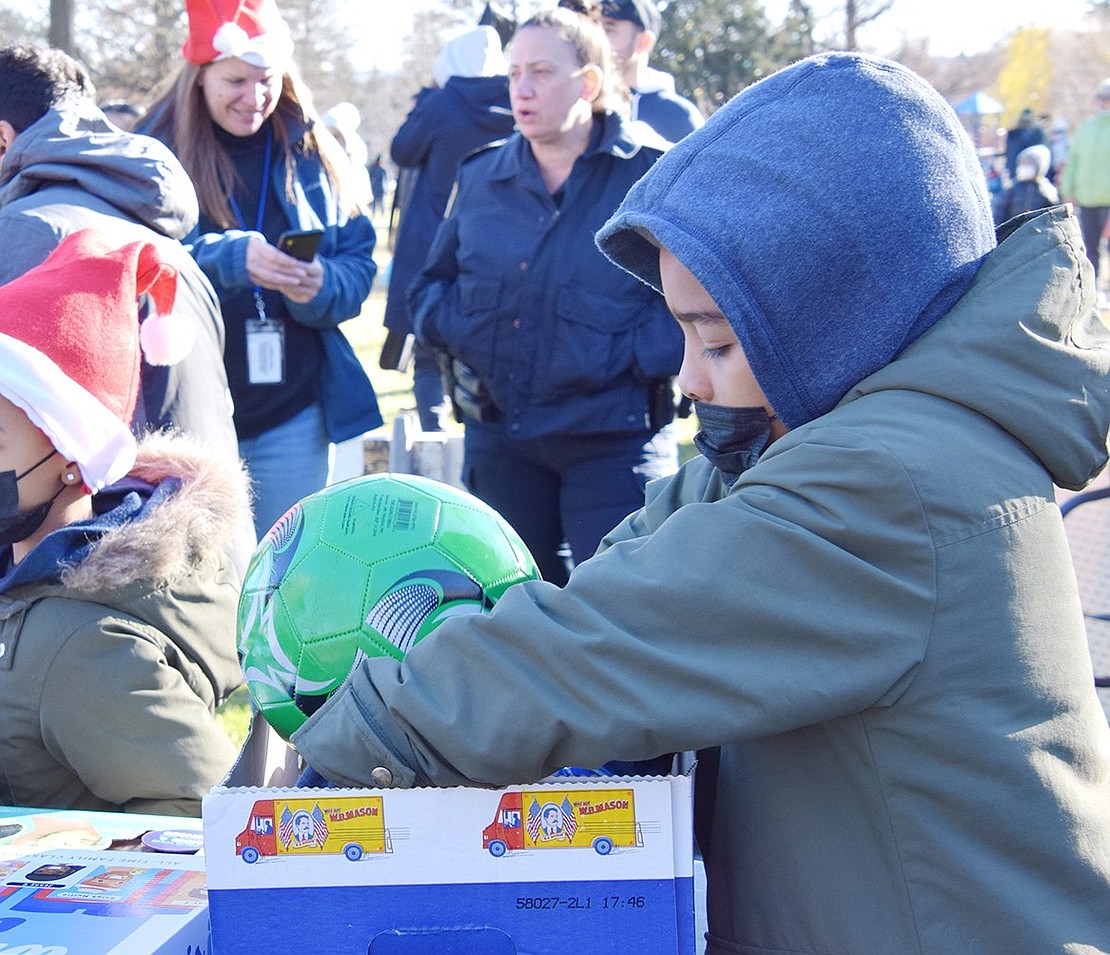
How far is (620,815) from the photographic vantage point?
146 cm

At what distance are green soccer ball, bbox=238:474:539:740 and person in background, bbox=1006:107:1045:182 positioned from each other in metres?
18.3

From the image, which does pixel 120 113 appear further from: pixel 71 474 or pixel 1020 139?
pixel 1020 139

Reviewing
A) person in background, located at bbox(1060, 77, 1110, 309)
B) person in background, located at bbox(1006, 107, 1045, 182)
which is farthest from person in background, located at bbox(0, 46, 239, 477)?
person in background, located at bbox(1006, 107, 1045, 182)

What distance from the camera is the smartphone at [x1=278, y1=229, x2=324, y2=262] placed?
14.0 feet

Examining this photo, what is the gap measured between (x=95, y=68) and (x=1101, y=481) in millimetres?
17282

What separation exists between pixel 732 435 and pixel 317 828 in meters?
0.82

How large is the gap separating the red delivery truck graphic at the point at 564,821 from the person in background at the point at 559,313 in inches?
108

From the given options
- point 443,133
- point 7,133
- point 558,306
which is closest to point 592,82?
point 558,306

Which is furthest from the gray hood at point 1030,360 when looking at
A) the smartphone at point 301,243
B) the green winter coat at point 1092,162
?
the green winter coat at point 1092,162

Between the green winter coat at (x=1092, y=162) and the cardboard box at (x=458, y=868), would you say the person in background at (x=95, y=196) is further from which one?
the green winter coat at (x=1092, y=162)

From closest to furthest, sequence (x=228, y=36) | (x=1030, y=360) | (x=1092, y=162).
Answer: (x=1030, y=360) → (x=228, y=36) → (x=1092, y=162)

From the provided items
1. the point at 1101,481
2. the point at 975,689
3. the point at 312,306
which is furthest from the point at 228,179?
the point at 1101,481

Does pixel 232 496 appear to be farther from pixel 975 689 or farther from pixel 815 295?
pixel 975 689

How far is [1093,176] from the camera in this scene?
50.4ft
